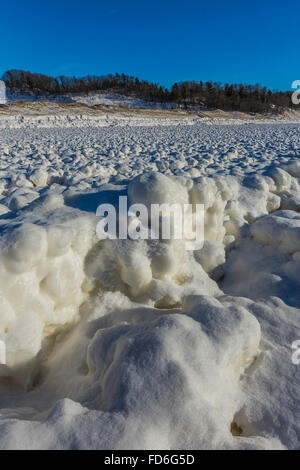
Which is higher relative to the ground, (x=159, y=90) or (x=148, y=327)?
(x=159, y=90)

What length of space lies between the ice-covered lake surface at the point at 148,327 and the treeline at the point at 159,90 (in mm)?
25836

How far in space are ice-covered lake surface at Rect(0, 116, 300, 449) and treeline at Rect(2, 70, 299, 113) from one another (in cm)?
2584

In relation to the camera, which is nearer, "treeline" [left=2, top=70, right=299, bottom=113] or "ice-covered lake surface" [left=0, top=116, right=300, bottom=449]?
"ice-covered lake surface" [left=0, top=116, right=300, bottom=449]

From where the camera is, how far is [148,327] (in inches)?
40.3

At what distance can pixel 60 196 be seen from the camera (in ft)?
6.17

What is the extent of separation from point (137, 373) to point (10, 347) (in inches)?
22.5

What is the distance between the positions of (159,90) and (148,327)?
28.7m

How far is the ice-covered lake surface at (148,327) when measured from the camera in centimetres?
78

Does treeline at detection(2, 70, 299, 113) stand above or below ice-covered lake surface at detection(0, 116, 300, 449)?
above

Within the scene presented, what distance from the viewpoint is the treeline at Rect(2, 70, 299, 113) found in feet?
83.7

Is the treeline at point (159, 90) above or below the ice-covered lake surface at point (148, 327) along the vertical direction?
above

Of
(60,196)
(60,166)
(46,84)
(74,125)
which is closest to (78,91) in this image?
(46,84)

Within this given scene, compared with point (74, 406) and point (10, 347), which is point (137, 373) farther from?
point (10, 347)

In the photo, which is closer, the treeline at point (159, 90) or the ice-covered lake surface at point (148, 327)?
the ice-covered lake surface at point (148, 327)
